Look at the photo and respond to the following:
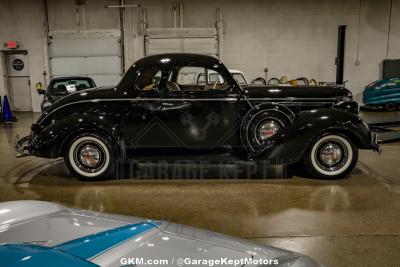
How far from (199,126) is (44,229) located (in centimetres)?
394

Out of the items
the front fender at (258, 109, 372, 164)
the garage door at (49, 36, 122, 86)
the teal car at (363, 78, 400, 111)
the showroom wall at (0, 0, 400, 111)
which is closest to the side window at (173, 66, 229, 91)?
the front fender at (258, 109, 372, 164)

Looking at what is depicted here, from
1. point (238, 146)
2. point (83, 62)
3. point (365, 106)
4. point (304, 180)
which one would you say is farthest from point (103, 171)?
point (365, 106)

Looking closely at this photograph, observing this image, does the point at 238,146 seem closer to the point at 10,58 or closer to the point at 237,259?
the point at 237,259

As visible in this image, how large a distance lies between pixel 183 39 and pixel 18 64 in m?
7.31

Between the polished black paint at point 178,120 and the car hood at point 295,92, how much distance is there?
33 mm

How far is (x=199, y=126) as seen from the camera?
18.6 ft

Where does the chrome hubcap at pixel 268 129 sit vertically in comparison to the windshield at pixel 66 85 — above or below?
below

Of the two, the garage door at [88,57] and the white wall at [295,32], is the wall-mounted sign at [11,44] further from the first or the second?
the white wall at [295,32]

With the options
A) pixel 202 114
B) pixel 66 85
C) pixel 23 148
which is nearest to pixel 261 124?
pixel 202 114

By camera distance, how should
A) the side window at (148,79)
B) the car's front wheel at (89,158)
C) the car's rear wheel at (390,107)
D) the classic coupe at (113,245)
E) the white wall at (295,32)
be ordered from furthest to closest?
the white wall at (295,32), the car's rear wheel at (390,107), the side window at (148,79), the car's front wheel at (89,158), the classic coupe at (113,245)

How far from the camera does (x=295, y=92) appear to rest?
598cm

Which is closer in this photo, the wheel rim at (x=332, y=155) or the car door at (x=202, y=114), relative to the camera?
the wheel rim at (x=332, y=155)

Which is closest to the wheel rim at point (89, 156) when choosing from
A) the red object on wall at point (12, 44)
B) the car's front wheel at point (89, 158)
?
the car's front wheel at point (89, 158)

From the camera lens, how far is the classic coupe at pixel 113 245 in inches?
48.3
